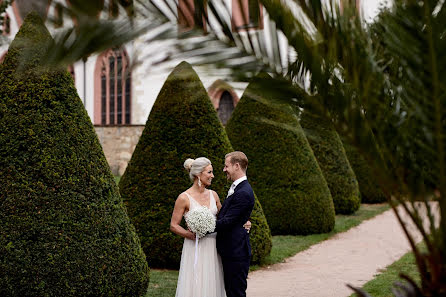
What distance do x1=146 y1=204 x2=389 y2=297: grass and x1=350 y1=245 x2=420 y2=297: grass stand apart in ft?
4.99

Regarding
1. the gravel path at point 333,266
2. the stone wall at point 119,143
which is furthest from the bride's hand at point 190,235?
the stone wall at point 119,143

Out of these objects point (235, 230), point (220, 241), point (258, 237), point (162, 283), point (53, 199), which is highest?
point (53, 199)

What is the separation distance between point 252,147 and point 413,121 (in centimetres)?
780

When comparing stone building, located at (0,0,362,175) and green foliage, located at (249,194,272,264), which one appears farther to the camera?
green foliage, located at (249,194,272,264)

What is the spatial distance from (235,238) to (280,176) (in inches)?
215

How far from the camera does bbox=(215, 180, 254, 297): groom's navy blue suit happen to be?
4449mm

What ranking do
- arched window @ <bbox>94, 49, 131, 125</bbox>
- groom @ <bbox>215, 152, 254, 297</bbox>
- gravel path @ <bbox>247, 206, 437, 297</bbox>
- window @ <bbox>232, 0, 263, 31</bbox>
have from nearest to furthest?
window @ <bbox>232, 0, 263, 31</bbox> < groom @ <bbox>215, 152, 254, 297</bbox> < gravel path @ <bbox>247, 206, 437, 297</bbox> < arched window @ <bbox>94, 49, 131, 125</bbox>

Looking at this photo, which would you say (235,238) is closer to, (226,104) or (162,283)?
(162,283)

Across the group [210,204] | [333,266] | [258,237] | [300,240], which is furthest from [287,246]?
[210,204]

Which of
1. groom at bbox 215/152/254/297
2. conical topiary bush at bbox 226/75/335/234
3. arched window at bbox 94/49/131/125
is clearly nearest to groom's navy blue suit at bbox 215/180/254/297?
groom at bbox 215/152/254/297

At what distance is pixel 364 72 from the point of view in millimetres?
2260

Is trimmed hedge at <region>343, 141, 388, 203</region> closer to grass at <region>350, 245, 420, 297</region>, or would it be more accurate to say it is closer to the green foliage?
grass at <region>350, 245, 420, 297</region>

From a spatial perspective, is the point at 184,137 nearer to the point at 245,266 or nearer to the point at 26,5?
the point at 245,266

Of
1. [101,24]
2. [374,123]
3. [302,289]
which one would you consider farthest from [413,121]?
[302,289]
